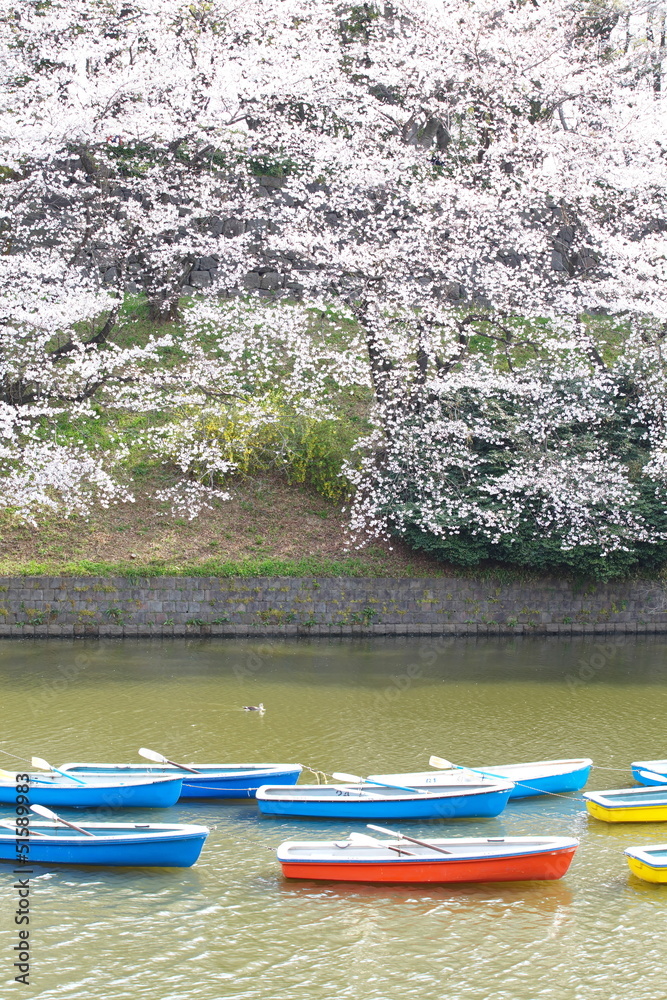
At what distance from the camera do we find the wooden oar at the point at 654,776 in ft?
30.0

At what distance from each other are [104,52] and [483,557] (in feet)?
40.2

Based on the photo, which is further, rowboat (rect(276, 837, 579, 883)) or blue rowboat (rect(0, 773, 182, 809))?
blue rowboat (rect(0, 773, 182, 809))

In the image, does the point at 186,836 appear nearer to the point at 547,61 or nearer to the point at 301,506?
the point at 301,506

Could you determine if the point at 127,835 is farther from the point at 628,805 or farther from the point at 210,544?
the point at 210,544

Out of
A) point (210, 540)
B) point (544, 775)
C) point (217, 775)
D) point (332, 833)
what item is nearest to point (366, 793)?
point (332, 833)

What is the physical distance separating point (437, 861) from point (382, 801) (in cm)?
133

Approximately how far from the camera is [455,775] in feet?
29.3

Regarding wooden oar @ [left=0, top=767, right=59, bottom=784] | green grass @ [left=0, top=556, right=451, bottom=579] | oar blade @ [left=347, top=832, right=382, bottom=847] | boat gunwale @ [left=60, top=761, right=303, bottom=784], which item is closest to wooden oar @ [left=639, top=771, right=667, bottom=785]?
oar blade @ [left=347, top=832, right=382, bottom=847]

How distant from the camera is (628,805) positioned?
8.56 m

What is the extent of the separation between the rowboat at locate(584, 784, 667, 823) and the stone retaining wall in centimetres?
847

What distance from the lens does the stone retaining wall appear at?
16281mm

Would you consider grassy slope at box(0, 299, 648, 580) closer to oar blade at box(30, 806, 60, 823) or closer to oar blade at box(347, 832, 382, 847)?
oar blade at box(30, 806, 60, 823)

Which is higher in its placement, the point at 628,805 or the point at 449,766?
the point at 449,766

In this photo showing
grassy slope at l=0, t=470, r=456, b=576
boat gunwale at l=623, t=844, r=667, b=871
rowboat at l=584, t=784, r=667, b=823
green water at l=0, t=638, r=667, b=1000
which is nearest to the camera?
green water at l=0, t=638, r=667, b=1000
